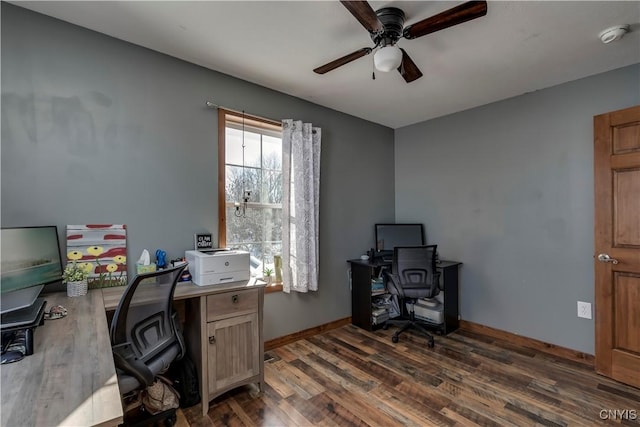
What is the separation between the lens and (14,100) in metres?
1.75

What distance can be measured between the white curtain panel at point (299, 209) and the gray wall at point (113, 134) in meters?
0.22

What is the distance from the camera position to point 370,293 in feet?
10.8

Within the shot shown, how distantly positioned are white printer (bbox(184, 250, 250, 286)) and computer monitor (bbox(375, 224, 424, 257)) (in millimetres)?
1961

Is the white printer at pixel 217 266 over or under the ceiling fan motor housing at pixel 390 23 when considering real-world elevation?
under

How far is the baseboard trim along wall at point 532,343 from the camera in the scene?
8.51 ft

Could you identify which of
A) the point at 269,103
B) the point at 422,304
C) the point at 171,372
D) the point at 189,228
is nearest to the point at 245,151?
the point at 269,103

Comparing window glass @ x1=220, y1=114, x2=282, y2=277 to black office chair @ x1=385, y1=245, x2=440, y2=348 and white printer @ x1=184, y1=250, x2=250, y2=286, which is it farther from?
black office chair @ x1=385, y1=245, x2=440, y2=348

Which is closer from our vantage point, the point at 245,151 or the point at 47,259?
the point at 47,259

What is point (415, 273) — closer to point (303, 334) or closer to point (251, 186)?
point (303, 334)

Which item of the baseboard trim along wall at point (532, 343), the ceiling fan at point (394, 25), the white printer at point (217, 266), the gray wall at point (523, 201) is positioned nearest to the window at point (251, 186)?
the white printer at point (217, 266)

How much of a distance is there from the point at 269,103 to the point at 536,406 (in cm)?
311

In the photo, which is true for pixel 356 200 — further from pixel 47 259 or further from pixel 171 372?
pixel 47 259

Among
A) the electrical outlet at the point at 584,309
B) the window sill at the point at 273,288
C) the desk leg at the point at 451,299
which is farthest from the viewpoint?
the desk leg at the point at 451,299

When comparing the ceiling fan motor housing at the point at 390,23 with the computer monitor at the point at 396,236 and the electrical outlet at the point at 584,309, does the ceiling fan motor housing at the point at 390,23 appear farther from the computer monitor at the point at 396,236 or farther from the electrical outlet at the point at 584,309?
the electrical outlet at the point at 584,309
